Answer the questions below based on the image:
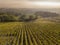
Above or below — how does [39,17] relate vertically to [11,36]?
above

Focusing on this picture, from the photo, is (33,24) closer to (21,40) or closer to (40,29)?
(40,29)

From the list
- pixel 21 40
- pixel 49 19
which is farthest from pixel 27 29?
pixel 49 19

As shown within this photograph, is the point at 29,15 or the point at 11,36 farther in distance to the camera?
the point at 29,15

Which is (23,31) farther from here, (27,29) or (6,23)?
(6,23)

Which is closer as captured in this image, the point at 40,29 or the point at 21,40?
the point at 21,40

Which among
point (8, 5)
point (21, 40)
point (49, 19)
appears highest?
point (8, 5)

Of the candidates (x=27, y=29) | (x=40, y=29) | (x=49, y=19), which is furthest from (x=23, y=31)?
(x=49, y=19)
